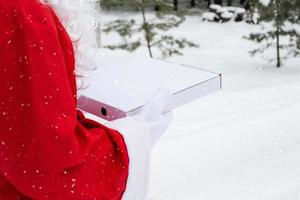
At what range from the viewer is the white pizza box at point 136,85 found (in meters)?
1.64

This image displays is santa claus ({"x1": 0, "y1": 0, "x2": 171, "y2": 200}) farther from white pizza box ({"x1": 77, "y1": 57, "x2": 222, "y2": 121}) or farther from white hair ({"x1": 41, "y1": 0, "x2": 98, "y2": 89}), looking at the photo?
white pizza box ({"x1": 77, "y1": 57, "x2": 222, "y2": 121})

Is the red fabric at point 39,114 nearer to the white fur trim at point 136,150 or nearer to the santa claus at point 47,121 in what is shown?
the santa claus at point 47,121

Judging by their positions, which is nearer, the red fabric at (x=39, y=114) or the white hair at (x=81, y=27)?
the red fabric at (x=39, y=114)

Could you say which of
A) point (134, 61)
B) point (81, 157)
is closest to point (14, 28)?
point (81, 157)

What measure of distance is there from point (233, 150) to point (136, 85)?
160 centimetres

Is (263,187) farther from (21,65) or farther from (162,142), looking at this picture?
(21,65)

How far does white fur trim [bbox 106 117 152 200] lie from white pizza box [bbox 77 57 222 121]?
0.08 metres

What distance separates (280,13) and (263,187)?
748 centimetres

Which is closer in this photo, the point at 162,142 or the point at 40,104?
the point at 40,104

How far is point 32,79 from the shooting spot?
110 centimetres

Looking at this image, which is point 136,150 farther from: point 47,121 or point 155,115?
point 47,121

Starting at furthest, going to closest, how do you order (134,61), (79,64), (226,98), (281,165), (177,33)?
1. (177,33)
2. (226,98)
3. (281,165)
4. (134,61)
5. (79,64)

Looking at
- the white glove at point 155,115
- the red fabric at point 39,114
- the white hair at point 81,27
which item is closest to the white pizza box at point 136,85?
the white glove at point 155,115

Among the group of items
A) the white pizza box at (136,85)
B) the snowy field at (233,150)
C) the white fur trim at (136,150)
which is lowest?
the snowy field at (233,150)
